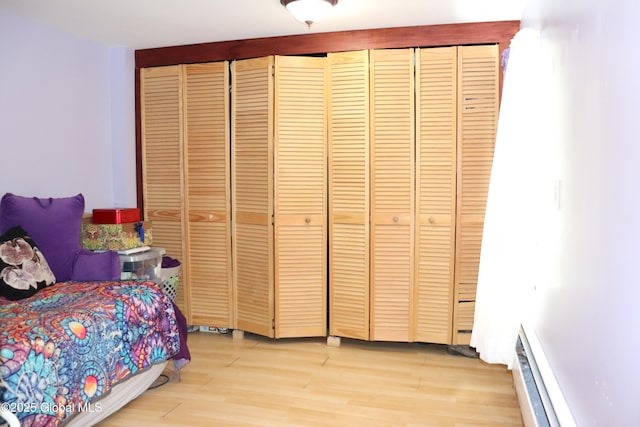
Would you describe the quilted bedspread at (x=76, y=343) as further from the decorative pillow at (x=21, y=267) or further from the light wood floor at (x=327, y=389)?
the light wood floor at (x=327, y=389)

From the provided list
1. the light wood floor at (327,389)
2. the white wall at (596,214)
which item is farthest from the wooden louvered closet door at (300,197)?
the white wall at (596,214)

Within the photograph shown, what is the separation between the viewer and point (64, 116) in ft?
12.3

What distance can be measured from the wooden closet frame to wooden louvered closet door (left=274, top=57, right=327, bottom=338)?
14 cm

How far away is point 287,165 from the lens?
3785 mm

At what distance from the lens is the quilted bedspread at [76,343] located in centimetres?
209

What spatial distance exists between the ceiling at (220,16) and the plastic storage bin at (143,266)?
1534 mm

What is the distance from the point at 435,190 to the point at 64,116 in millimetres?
2678

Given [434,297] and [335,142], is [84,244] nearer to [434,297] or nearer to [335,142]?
[335,142]

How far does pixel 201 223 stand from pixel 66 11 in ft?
5.52

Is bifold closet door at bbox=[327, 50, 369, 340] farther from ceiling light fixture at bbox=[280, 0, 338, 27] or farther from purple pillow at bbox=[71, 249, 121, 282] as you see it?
purple pillow at bbox=[71, 249, 121, 282]

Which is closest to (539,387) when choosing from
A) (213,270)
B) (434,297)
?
(434,297)

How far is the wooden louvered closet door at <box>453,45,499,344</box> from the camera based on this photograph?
3.50 m

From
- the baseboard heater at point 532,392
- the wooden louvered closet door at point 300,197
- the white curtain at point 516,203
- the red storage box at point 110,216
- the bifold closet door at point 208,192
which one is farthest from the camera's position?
the bifold closet door at point 208,192

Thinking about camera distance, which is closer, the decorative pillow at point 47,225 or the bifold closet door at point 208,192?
the decorative pillow at point 47,225
